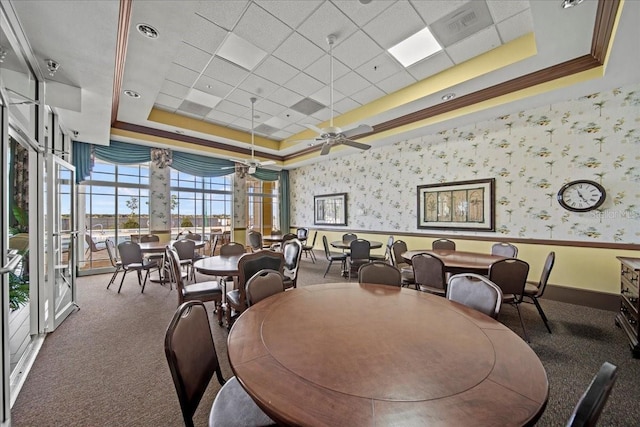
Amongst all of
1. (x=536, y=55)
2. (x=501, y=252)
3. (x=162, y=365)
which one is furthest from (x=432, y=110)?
(x=162, y=365)

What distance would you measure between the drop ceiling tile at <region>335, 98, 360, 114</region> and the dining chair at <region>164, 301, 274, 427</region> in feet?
14.0

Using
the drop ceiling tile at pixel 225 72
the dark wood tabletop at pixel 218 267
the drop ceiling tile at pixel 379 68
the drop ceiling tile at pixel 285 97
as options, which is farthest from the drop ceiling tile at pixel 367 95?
the dark wood tabletop at pixel 218 267

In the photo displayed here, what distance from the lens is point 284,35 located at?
2.98 m

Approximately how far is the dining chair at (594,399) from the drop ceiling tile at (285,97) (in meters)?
4.48

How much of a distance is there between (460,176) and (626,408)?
3.69 metres

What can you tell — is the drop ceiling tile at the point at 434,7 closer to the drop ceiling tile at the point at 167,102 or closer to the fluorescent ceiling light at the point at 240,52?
the fluorescent ceiling light at the point at 240,52

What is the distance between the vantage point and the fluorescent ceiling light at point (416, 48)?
3.01 m

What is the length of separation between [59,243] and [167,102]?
2.86m

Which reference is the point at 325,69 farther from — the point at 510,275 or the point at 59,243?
the point at 59,243

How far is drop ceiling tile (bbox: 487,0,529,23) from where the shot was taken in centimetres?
252

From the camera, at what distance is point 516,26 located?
2.83m

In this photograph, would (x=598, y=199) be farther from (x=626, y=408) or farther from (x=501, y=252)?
(x=626, y=408)

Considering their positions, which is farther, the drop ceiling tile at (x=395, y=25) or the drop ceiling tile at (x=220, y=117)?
the drop ceiling tile at (x=220, y=117)

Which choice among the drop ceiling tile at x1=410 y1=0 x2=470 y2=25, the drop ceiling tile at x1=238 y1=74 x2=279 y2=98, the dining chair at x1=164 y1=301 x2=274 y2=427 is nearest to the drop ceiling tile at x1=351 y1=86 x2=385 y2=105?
the drop ceiling tile at x1=238 y1=74 x2=279 y2=98
